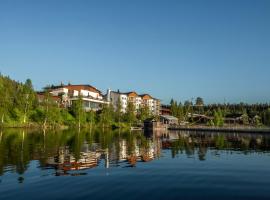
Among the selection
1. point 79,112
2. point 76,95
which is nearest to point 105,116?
point 79,112

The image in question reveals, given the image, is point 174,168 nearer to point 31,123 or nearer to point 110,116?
point 31,123

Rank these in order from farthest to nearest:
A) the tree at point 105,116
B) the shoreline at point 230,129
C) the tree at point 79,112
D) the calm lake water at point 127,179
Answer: the tree at point 105,116, the tree at point 79,112, the shoreline at point 230,129, the calm lake water at point 127,179

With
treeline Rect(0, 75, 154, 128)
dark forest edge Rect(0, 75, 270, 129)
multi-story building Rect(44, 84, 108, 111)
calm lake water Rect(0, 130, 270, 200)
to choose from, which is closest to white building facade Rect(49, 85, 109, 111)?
multi-story building Rect(44, 84, 108, 111)

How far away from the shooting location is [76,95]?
179 metres

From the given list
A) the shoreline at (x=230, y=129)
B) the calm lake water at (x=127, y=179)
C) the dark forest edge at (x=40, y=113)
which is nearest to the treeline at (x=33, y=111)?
the dark forest edge at (x=40, y=113)

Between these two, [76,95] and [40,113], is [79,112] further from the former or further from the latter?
[76,95]

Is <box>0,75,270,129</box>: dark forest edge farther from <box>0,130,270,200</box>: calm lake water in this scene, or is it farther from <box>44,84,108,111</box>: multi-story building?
<box>0,130,270,200</box>: calm lake water

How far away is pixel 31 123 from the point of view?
130625 millimetres

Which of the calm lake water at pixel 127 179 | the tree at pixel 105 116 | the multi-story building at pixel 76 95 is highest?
the multi-story building at pixel 76 95

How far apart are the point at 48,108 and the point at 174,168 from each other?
106m

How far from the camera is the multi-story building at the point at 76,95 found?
17338cm

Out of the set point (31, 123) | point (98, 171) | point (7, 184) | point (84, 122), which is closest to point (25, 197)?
point (7, 184)

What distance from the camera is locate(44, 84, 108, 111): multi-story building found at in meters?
173

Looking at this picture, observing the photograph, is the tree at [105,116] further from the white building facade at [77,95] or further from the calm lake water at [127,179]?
the calm lake water at [127,179]
